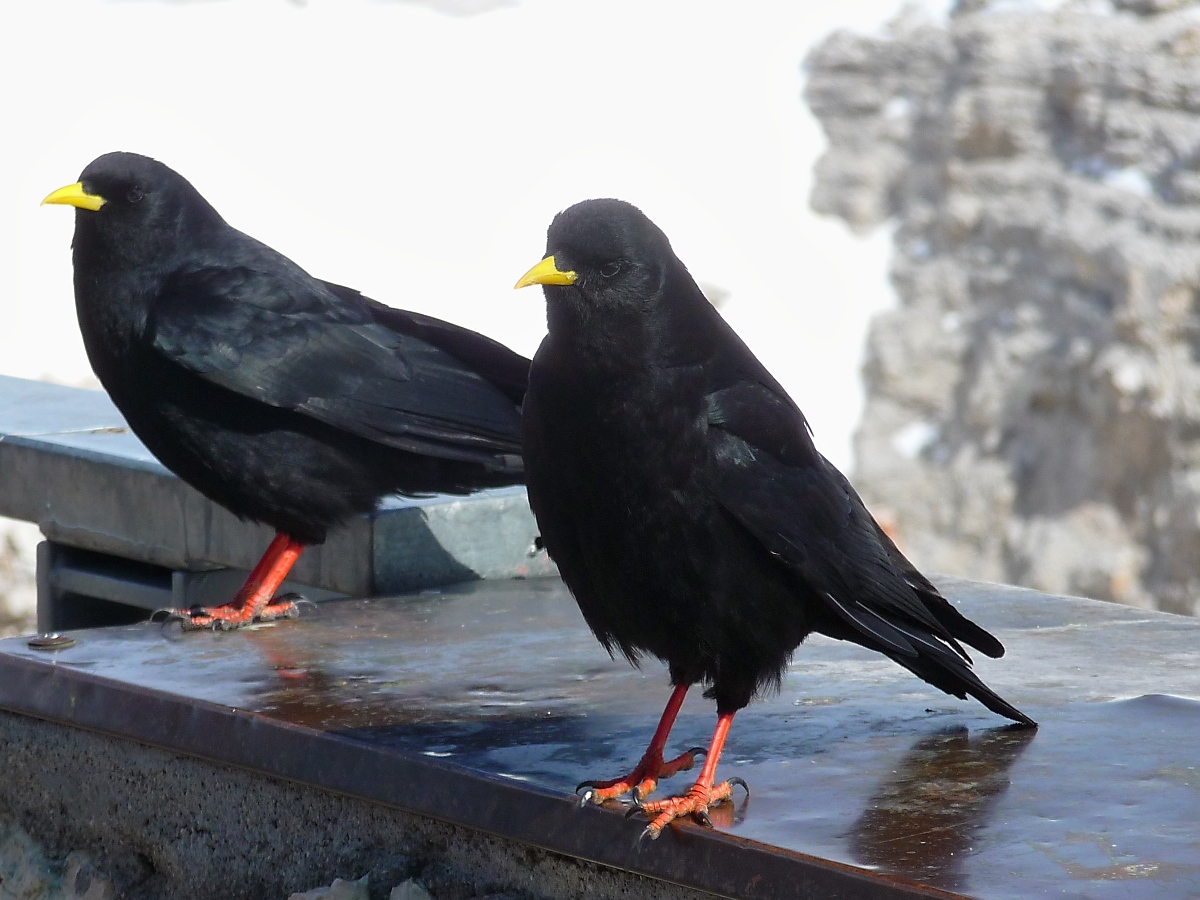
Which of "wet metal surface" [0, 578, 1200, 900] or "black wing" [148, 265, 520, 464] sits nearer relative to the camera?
"wet metal surface" [0, 578, 1200, 900]

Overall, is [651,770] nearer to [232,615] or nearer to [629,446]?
[629,446]

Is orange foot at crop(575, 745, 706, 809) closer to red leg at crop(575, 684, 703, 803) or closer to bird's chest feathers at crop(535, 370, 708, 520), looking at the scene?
red leg at crop(575, 684, 703, 803)

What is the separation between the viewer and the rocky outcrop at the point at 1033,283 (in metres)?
8.78

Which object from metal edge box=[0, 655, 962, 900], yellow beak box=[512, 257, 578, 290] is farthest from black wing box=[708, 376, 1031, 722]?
metal edge box=[0, 655, 962, 900]

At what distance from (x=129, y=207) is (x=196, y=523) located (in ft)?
2.94

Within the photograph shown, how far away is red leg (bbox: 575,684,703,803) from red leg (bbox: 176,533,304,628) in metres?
1.42

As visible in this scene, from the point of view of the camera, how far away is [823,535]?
3.11m

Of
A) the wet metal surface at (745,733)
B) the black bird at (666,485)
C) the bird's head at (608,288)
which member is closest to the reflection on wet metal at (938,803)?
the wet metal surface at (745,733)

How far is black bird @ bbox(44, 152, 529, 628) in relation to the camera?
439cm

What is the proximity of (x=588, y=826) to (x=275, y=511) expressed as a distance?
1.83 m

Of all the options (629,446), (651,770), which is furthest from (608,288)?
(651,770)

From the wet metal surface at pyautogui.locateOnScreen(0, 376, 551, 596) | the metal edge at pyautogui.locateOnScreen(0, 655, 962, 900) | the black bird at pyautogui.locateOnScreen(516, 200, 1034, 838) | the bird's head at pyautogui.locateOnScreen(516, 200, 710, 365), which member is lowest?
the metal edge at pyautogui.locateOnScreen(0, 655, 962, 900)

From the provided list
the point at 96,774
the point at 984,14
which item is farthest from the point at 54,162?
the point at 96,774

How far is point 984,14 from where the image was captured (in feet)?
30.9
